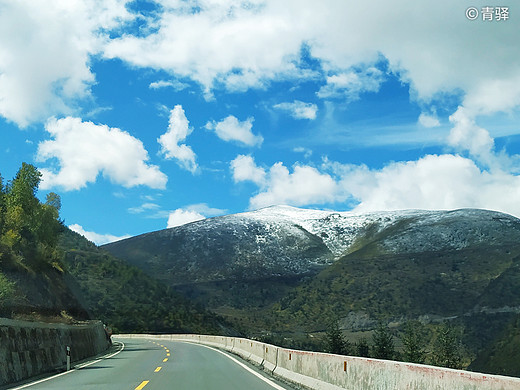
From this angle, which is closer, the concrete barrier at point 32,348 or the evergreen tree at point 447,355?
the concrete barrier at point 32,348

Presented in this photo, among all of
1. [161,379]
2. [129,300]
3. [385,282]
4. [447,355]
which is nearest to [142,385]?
[161,379]

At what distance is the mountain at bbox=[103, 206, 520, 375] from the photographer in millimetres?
116562

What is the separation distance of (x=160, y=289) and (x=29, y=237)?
65037 millimetres

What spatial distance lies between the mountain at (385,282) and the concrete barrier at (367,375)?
72.9m

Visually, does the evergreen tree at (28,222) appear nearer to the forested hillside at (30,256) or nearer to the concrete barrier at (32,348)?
the forested hillside at (30,256)

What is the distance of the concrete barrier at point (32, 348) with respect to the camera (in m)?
15.4

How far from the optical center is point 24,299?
45219 millimetres

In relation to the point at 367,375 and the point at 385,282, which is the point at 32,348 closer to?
the point at 367,375

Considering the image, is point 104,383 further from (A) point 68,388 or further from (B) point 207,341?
(B) point 207,341

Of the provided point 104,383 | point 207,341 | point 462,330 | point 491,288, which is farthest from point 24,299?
point 491,288

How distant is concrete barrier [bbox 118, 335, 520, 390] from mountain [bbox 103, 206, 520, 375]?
7290cm

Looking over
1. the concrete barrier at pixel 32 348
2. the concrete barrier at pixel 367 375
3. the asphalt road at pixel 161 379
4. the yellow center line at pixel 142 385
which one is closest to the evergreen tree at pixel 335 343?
the concrete barrier at pixel 32 348

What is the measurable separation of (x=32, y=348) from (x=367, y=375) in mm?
12566

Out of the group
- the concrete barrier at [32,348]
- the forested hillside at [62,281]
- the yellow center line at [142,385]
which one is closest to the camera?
the yellow center line at [142,385]
